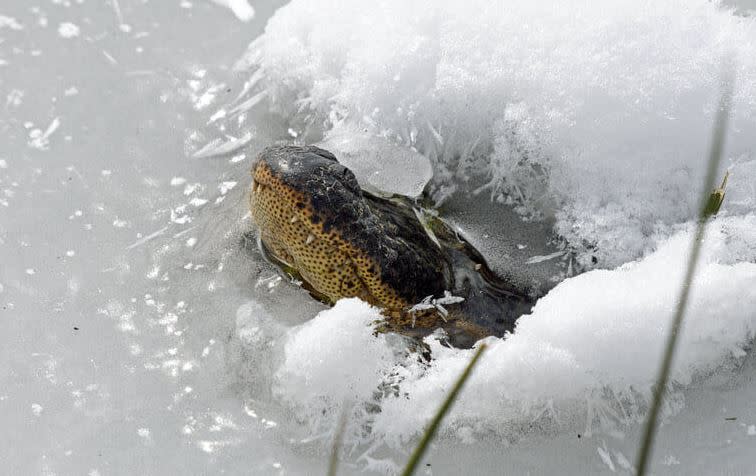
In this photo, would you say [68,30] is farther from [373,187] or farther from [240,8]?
[373,187]

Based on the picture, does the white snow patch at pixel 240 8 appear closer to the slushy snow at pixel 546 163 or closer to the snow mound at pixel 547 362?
the slushy snow at pixel 546 163

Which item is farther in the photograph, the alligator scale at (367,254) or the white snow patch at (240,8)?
the white snow patch at (240,8)

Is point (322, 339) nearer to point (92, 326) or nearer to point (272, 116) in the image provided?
point (92, 326)

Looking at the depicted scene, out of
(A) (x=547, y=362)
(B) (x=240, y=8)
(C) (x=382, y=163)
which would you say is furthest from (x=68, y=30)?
(A) (x=547, y=362)

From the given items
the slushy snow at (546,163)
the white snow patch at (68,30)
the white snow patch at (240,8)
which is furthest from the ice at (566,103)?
the white snow patch at (68,30)

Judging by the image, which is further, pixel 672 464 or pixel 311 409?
pixel 311 409

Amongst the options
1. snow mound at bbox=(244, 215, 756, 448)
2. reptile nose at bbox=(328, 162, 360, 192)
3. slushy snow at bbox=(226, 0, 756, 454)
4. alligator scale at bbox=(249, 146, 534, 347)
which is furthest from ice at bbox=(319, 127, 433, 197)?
snow mound at bbox=(244, 215, 756, 448)

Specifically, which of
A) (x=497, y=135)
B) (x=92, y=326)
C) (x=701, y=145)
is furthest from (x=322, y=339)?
(x=701, y=145)
